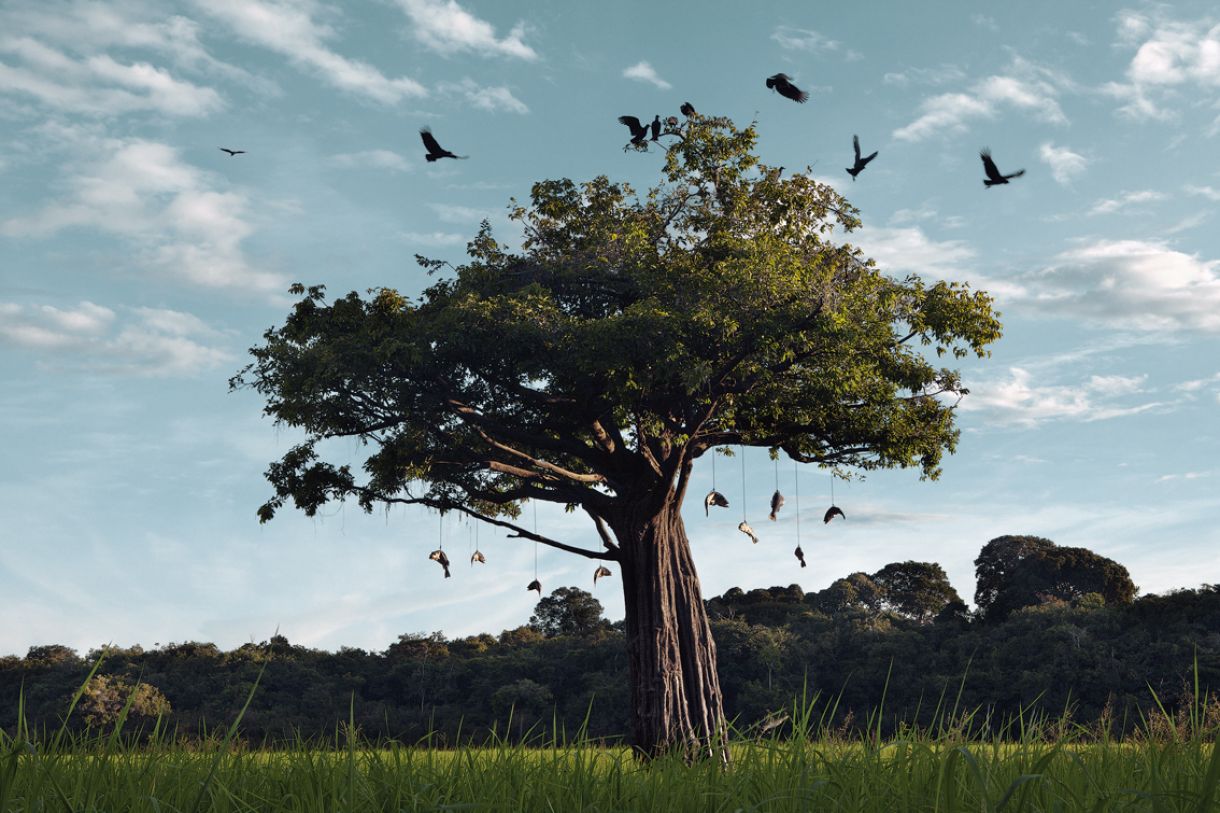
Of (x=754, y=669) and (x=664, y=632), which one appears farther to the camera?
(x=754, y=669)

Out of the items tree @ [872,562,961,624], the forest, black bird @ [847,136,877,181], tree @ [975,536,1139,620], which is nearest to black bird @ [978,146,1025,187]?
black bird @ [847,136,877,181]

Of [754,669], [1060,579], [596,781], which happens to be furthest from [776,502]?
[1060,579]

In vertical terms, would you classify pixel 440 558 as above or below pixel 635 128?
below

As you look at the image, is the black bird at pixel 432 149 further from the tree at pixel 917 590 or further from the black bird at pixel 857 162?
the tree at pixel 917 590

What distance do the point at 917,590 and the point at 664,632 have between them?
40250mm

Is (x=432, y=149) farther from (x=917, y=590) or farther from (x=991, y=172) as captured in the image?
(x=917, y=590)

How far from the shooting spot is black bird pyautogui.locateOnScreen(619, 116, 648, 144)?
1848cm

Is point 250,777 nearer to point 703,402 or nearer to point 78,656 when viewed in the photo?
point 703,402

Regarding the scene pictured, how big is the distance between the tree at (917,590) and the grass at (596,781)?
51.1 metres

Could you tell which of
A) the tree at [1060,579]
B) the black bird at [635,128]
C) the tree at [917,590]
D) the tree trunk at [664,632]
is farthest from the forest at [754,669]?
the black bird at [635,128]

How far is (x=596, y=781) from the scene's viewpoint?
5.78 meters

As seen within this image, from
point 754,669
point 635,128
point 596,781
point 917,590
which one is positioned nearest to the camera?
point 596,781

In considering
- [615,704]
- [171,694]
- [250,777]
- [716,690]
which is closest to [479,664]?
[615,704]

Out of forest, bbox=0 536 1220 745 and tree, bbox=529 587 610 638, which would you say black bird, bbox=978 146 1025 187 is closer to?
forest, bbox=0 536 1220 745
